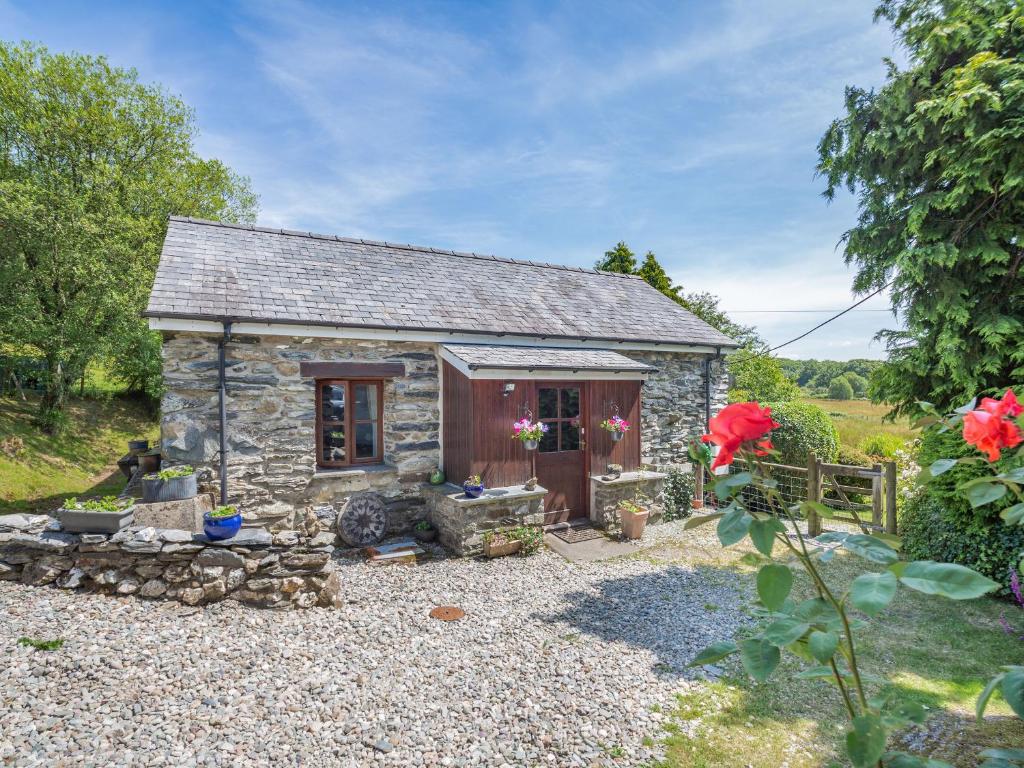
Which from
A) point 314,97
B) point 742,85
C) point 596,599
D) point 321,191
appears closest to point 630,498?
point 596,599

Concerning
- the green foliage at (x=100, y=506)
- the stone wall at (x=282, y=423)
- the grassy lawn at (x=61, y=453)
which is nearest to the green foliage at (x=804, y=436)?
the stone wall at (x=282, y=423)

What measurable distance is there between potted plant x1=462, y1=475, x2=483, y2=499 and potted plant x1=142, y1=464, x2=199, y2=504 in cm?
374

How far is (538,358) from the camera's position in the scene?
873cm

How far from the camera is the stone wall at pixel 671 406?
10.7 m

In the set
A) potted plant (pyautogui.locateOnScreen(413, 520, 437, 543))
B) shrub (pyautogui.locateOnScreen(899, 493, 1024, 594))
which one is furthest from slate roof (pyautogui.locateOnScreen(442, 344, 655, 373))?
shrub (pyautogui.locateOnScreen(899, 493, 1024, 594))

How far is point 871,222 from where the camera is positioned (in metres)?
7.62

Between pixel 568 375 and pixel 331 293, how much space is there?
4352 mm

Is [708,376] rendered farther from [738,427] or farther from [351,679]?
[738,427]

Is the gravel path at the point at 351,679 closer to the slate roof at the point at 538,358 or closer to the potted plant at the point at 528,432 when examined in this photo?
the potted plant at the point at 528,432

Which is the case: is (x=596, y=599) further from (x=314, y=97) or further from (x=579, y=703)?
(x=314, y=97)

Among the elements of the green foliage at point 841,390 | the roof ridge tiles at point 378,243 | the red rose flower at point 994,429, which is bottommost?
the red rose flower at point 994,429

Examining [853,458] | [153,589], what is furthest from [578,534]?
[853,458]

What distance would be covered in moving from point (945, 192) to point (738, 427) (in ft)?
26.0

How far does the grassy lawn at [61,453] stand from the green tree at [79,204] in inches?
31.3
